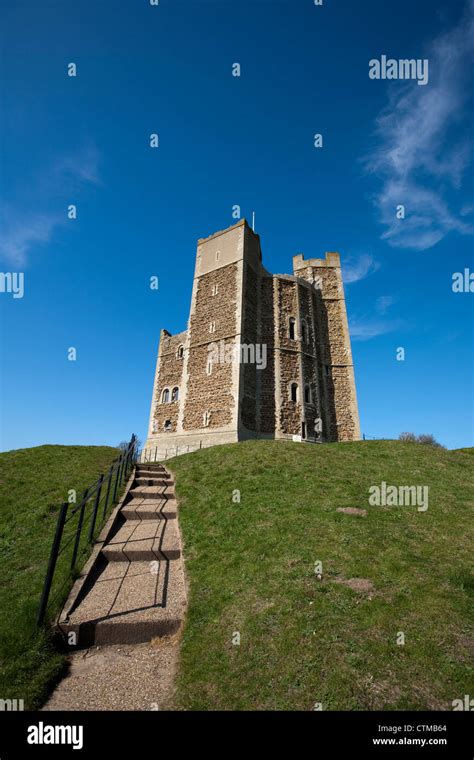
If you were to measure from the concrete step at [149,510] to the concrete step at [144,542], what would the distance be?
1.12 feet

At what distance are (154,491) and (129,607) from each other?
7.13 m

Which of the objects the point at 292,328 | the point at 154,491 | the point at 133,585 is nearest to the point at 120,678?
the point at 133,585

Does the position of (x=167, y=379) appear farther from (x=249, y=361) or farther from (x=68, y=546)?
(x=68, y=546)

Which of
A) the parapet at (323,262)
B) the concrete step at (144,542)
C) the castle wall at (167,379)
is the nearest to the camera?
the concrete step at (144,542)

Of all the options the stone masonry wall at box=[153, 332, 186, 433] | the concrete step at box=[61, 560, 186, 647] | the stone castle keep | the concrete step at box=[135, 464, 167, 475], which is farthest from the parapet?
the concrete step at box=[61, 560, 186, 647]

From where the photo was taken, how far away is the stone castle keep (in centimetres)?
2173

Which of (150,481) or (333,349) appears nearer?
(150,481)

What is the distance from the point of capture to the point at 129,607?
237 inches

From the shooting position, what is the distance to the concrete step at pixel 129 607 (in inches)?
215

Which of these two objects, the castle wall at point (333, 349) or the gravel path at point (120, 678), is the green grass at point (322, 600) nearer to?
the gravel path at point (120, 678)

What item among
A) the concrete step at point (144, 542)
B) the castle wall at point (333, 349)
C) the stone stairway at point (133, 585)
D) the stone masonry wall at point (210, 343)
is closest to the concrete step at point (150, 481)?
the stone stairway at point (133, 585)

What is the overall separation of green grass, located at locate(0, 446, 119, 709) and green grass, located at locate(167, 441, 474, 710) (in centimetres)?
199

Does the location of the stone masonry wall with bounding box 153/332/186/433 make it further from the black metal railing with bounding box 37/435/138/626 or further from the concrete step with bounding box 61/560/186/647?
the concrete step with bounding box 61/560/186/647

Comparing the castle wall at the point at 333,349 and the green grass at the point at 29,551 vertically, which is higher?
the castle wall at the point at 333,349
